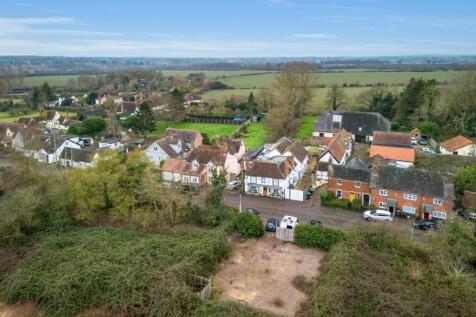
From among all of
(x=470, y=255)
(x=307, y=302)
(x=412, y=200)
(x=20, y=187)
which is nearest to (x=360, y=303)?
(x=307, y=302)

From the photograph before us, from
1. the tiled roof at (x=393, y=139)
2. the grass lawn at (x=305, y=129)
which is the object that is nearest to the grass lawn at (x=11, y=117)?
the grass lawn at (x=305, y=129)

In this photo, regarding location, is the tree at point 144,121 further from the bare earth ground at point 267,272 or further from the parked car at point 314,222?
the parked car at point 314,222

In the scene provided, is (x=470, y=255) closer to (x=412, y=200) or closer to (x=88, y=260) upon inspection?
(x=412, y=200)

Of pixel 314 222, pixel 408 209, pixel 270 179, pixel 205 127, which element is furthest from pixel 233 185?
pixel 205 127

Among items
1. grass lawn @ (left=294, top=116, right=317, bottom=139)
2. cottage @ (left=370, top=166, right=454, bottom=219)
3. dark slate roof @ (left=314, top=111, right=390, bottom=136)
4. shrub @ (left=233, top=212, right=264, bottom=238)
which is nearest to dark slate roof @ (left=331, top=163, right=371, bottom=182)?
cottage @ (left=370, top=166, right=454, bottom=219)

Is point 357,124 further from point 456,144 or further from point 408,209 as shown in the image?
point 408,209

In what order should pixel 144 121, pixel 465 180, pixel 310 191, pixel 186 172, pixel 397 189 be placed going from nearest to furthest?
1. pixel 397 189
2. pixel 465 180
3. pixel 310 191
4. pixel 186 172
5. pixel 144 121
